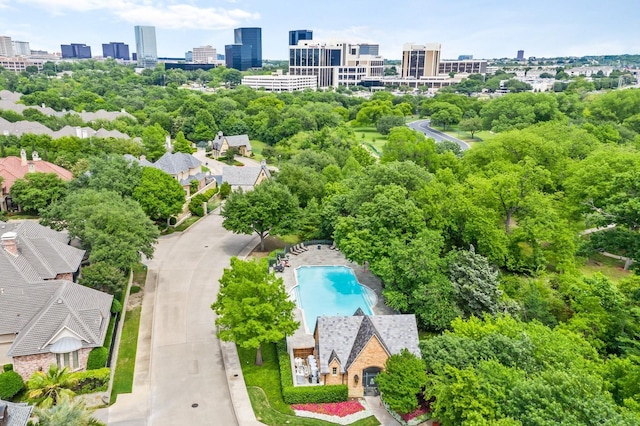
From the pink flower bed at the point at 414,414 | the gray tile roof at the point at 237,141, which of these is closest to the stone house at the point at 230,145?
the gray tile roof at the point at 237,141

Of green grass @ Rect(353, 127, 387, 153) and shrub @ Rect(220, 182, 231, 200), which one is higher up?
green grass @ Rect(353, 127, 387, 153)

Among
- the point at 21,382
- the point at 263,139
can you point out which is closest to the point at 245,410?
the point at 21,382

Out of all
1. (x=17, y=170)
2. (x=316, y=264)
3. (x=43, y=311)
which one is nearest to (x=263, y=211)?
(x=316, y=264)

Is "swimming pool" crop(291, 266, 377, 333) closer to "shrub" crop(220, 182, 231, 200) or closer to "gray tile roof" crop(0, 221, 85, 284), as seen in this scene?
"gray tile roof" crop(0, 221, 85, 284)

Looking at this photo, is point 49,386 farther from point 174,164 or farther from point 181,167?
point 181,167

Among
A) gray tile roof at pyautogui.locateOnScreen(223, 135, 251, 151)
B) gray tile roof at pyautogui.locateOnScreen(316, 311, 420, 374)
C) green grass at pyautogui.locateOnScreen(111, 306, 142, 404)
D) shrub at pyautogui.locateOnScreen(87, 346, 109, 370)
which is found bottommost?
green grass at pyautogui.locateOnScreen(111, 306, 142, 404)

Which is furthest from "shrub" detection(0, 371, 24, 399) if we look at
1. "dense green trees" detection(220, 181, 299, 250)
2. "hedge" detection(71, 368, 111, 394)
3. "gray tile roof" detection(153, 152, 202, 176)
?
"gray tile roof" detection(153, 152, 202, 176)
